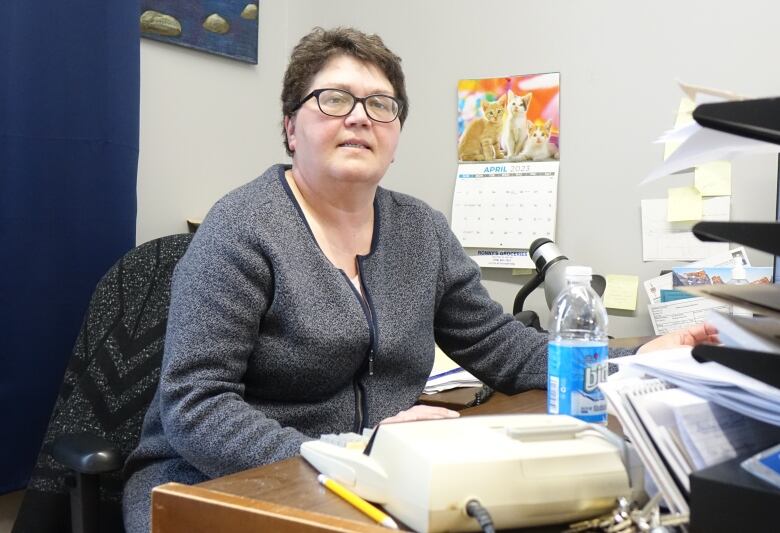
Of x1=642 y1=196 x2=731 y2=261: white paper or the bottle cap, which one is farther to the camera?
x1=642 y1=196 x2=731 y2=261: white paper

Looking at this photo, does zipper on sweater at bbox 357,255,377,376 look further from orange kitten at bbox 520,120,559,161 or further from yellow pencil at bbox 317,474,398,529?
orange kitten at bbox 520,120,559,161

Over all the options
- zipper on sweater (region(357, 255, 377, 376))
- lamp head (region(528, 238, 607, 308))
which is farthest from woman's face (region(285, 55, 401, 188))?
lamp head (region(528, 238, 607, 308))

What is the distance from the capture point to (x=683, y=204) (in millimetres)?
1935

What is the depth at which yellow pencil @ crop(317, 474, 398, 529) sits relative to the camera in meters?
0.63

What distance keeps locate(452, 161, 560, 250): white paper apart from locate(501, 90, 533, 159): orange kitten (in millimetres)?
45

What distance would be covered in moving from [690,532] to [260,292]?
28.4 inches

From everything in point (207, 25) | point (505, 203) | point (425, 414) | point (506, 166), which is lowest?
point (425, 414)

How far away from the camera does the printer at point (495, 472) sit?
1.94 feet

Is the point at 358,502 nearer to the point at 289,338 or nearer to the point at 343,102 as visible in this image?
the point at 289,338

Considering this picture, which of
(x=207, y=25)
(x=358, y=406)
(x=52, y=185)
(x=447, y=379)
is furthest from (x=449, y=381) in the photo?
(x=207, y=25)

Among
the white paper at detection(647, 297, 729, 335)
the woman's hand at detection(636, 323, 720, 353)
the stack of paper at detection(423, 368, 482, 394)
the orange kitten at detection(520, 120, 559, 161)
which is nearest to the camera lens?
the woman's hand at detection(636, 323, 720, 353)

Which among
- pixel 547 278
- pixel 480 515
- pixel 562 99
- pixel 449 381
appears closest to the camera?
pixel 480 515

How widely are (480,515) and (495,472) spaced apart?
0.04m

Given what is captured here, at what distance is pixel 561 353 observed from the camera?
33.9 inches
